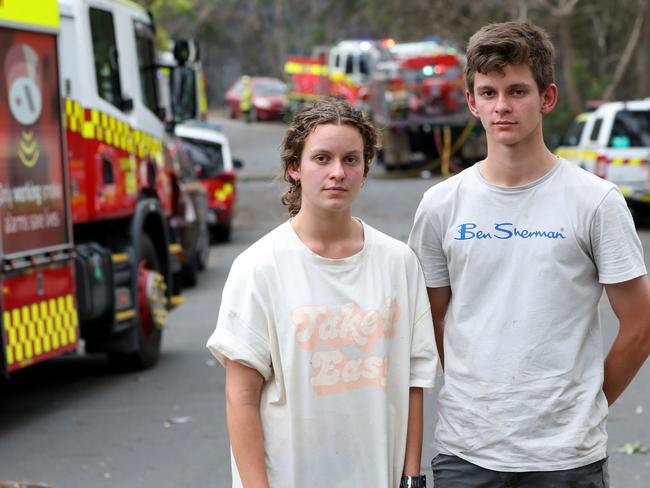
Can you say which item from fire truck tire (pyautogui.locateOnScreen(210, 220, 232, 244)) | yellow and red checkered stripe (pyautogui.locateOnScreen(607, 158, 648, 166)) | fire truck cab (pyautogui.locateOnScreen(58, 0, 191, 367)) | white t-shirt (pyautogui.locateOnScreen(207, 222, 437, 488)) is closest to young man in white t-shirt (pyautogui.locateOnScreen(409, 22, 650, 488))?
white t-shirt (pyautogui.locateOnScreen(207, 222, 437, 488))

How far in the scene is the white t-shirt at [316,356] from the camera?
3338 mm

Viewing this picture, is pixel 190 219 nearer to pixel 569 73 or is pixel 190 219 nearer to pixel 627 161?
pixel 627 161

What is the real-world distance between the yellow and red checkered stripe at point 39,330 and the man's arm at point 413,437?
4.85 m

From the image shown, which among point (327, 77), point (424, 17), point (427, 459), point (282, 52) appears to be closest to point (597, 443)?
point (427, 459)

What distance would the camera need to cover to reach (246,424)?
3.33m

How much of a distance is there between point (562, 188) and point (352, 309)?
64 centimetres

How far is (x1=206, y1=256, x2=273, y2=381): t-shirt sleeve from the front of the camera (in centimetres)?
333

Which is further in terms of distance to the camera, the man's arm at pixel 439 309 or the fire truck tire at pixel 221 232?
the fire truck tire at pixel 221 232

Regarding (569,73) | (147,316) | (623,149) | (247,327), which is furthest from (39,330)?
(569,73)

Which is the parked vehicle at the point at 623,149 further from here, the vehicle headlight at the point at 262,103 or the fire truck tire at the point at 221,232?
the vehicle headlight at the point at 262,103

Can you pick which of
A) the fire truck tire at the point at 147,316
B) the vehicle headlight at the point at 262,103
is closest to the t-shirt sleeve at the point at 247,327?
the fire truck tire at the point at 147,316

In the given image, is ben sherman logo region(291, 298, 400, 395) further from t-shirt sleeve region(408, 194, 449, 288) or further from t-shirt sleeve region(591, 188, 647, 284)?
t-shirt sleeve region(591, 188, 647, 284)

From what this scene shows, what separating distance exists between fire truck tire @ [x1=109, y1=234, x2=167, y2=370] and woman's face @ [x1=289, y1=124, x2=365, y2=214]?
7177 mm

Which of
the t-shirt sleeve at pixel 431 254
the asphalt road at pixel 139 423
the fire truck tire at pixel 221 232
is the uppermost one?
the t-shirt sleeve at pixel 431 254
